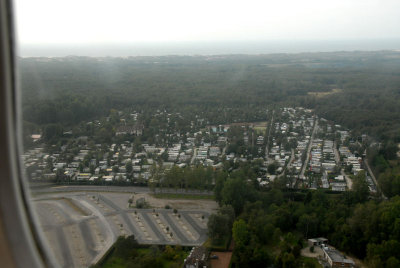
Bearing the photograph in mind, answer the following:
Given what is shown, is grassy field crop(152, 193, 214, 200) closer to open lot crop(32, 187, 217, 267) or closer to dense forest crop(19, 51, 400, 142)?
open lot crop(32, 187, 217, 267)

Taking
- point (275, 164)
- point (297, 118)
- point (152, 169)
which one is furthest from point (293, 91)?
point (152, 169)

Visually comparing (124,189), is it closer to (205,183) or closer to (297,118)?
(205,183)

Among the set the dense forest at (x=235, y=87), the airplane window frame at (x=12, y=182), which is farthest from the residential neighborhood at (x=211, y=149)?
the airplane window frame at (x=12, y=182)

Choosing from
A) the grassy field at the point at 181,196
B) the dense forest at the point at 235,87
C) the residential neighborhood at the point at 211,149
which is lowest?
the grassy field at the point at 181,196

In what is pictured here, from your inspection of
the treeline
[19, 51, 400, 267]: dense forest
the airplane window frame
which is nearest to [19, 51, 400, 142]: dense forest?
[19, 51, 400, 267]: dense forest

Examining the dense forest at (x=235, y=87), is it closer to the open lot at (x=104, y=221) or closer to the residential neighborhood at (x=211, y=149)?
the residential neighborhood at (x=211, y=149)

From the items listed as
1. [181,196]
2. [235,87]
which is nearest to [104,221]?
[181,196]

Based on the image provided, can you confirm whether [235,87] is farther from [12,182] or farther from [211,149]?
[12,182]
